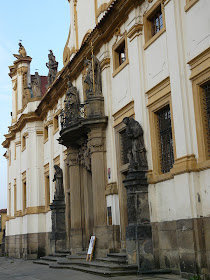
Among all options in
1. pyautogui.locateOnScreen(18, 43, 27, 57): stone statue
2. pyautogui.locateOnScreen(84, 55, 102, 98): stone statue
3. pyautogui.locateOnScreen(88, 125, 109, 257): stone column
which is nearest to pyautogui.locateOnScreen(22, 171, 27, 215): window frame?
pyautogui.locateOnScreen(18, 43, 27, 57): stone statue

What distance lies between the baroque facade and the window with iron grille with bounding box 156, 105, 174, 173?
31mm

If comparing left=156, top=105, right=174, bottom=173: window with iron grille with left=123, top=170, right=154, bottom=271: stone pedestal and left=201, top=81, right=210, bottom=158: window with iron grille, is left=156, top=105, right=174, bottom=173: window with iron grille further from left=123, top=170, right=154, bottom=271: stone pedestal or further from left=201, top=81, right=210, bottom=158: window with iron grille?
left=201, top=81, right=210, bottom=158: window with iron grille

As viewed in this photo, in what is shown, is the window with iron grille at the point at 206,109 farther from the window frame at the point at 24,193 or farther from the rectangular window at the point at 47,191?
the window frame at the point at 24,193

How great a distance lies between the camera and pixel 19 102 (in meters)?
33.7

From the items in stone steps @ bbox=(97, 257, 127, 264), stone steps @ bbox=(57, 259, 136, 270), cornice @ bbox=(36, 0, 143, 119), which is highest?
cornice @ bbox=(36, 0, 143, 119)

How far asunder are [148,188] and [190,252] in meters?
3.19

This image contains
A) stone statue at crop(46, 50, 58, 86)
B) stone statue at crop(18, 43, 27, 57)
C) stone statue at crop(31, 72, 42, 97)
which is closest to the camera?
stone statue at crop(46, 50, 58, 86)

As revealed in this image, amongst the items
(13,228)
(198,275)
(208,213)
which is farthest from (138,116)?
(13,228)

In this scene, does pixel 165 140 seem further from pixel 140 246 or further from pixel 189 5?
pixel 189 5

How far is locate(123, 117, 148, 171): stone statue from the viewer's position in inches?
555

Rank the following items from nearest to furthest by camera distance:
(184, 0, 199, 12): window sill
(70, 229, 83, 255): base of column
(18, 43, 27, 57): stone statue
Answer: (184, 0, 199, 12): window sill, (70, 229, 83, 255): base of column, (18, 43, 27, 57): stone statue

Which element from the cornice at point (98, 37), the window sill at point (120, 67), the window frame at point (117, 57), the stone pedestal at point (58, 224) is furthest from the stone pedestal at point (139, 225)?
the stone pedestal at point (58, 224)

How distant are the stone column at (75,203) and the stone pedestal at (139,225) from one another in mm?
6852

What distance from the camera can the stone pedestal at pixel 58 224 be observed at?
74.1 feet
